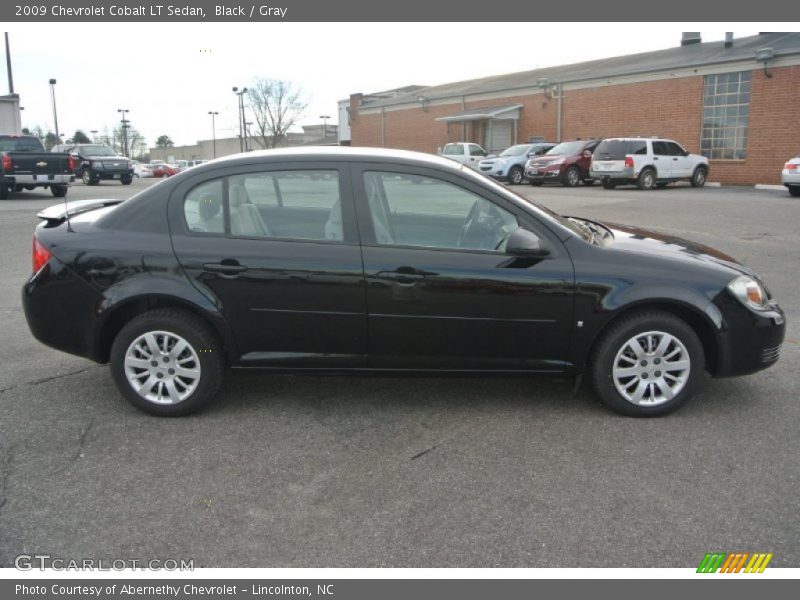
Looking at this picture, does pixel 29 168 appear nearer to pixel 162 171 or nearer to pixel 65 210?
pixel 65 210

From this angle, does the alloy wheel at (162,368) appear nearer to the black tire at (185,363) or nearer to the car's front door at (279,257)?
the black tire at (185,363)

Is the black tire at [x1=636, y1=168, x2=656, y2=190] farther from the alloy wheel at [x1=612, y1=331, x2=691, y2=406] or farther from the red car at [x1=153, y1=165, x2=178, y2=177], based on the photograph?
the red car at [x1=153, y1=165, x2=178, y2=177]

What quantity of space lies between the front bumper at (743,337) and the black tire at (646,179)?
19.9m

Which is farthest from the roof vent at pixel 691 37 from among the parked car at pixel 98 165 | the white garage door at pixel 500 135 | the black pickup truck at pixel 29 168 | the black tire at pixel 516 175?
the black pickup truck at pixel 29 168

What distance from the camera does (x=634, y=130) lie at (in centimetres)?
3062

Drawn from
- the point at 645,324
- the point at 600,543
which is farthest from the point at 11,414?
the point at 645,324

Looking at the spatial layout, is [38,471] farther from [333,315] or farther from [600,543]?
[600,543]

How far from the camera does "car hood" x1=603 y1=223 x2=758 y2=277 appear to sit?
4.32m

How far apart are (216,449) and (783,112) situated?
2661 cm

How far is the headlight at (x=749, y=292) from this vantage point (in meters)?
4.22

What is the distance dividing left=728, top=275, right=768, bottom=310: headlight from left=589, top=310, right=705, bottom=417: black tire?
36 cm

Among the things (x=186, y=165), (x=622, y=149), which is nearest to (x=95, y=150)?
(x=622, y=149)

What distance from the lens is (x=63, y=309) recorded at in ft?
14.0

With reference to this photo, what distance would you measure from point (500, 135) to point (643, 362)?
35.7 metres
